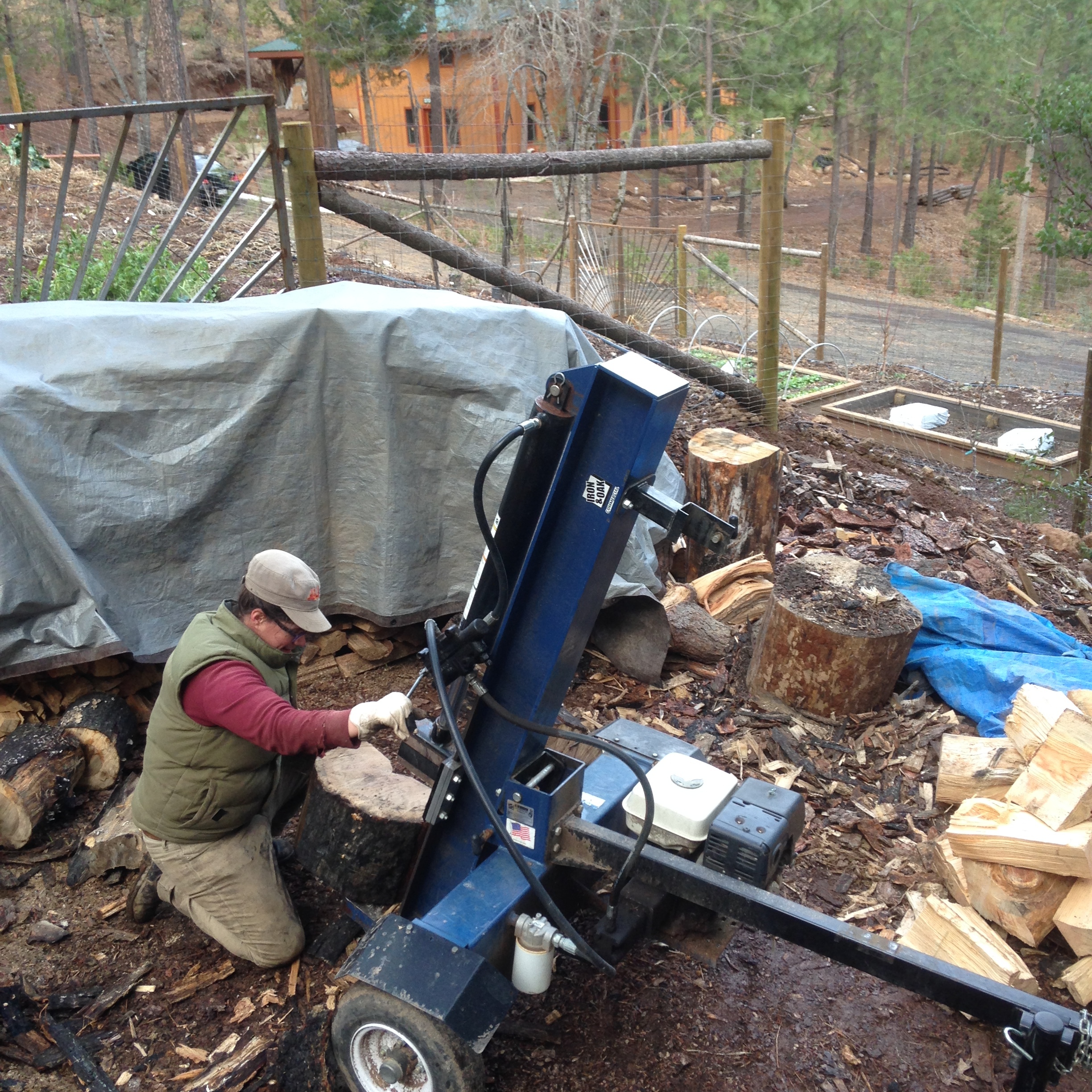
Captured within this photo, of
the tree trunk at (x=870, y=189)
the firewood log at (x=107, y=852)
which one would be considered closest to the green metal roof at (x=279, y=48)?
the tree trunk at (x=870, y=189)

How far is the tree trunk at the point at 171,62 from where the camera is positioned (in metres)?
15.9

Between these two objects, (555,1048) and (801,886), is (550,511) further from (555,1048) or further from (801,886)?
(801,886)

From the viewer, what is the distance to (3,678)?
3.71 metres

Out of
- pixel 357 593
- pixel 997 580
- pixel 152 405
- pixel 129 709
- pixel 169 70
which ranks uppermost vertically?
pixel 169 70

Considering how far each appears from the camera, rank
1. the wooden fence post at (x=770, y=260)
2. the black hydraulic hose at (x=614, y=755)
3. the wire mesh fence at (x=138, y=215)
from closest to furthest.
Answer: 1. the black hydraulic hose at (x=614, y=755)
2. the wire mesh fence at (x=138, y=215)
3. the wooden fence post at (x=770, y=260)

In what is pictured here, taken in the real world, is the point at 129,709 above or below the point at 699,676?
above

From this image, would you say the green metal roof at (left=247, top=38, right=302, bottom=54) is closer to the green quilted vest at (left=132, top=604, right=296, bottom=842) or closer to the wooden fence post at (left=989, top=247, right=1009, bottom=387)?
the wooden fence post at (left=989, top=247, right=1009, bottom=387)

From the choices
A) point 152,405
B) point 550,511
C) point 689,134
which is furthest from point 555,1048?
point 689,134

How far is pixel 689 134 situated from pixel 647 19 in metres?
2.82

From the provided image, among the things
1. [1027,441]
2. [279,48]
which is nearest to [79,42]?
[279,48]

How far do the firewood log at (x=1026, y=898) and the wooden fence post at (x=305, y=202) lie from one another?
4.24 meters

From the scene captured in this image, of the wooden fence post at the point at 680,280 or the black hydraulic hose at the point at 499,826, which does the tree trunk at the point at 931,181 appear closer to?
the wooden fence post at the point at 680,280

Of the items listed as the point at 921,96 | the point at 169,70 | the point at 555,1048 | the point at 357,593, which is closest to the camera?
the point at 555,1048

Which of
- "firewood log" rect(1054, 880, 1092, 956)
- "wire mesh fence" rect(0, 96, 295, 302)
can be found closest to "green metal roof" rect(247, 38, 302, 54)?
"wire mesh fence" rect(0, 96, 295, 302)
